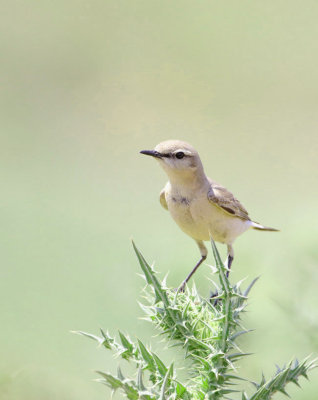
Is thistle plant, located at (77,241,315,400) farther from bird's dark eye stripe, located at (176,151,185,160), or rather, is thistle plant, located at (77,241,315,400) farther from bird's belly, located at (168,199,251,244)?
bird's dark eye stripe, located at (176,151,185,160)

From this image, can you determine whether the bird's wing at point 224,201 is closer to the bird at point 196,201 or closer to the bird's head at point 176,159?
the bird at point 196,201

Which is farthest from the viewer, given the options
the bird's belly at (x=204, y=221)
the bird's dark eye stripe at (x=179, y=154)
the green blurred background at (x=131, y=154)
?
the green blurred background at (x=131, y=154)

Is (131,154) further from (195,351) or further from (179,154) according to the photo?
(195,351)

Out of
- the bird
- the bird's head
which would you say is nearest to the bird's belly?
the bird

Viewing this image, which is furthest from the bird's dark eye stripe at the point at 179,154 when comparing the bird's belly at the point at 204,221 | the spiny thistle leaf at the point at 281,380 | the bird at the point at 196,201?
the spiny thistle leaf at the point at 281,380

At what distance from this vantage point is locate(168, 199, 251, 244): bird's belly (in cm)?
229

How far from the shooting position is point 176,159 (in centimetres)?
239

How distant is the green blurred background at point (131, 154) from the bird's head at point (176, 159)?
1.14 feet

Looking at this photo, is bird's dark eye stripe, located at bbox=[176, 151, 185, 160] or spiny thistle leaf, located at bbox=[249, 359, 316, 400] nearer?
spiny thistle leaf, located at bbox=[249, 359, 316, 400]

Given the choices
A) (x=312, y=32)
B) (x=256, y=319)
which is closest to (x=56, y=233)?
(x=256, y=319)

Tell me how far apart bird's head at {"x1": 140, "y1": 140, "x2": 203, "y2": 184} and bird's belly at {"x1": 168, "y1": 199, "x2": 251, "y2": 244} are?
0.33 ft

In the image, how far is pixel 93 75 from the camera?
46.6 feet

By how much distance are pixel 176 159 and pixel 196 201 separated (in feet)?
0.54

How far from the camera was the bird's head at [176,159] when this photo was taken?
237 cm
